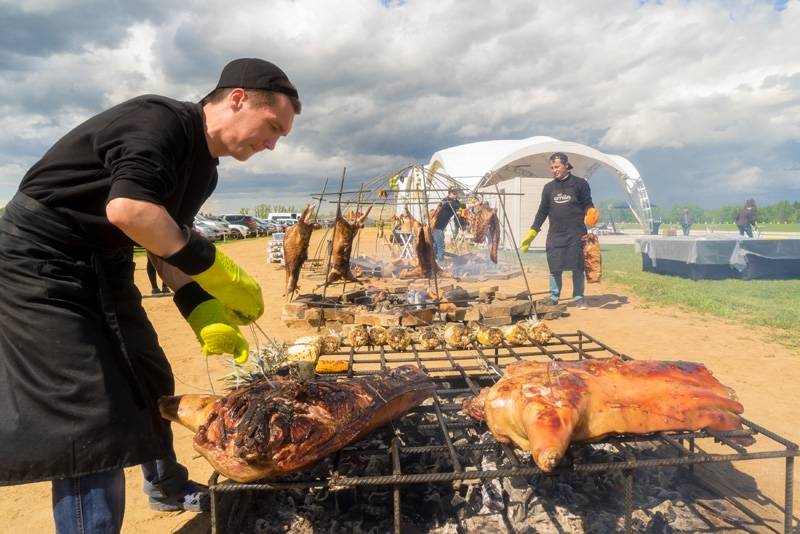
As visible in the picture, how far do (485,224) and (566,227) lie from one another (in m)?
4.16

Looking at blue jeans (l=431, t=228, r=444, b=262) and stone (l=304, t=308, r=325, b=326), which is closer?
stone (l=304, t=308, r=325, b=326)

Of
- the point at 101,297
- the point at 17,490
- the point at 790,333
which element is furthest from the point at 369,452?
the point at 790,333

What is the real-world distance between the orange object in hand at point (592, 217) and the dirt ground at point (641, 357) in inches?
67.1

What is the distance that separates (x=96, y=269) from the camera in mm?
2004

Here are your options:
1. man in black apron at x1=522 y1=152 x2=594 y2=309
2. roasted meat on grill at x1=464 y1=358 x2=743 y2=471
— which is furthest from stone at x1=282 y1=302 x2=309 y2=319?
roasted meat on grill at x1=464 y1=358 x2=743 y2=471

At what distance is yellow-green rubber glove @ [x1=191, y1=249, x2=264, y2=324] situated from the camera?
1.97m

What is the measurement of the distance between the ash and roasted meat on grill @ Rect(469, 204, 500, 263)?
29.9 feet

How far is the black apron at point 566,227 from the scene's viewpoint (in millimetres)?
8531

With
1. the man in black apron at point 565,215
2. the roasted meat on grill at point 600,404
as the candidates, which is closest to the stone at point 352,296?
the man in black apron at point 565,215

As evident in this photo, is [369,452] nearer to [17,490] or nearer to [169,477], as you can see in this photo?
[169,477]

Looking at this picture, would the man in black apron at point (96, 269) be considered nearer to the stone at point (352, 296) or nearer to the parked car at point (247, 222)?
the stone at point (352, 296)

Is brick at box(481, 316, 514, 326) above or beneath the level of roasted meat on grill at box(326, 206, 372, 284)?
beneath

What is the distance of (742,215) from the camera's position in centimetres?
1966

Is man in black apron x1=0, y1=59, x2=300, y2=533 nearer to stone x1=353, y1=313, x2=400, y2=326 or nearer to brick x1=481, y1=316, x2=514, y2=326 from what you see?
stone x1=353, y1=313, x2=400, y2=326
